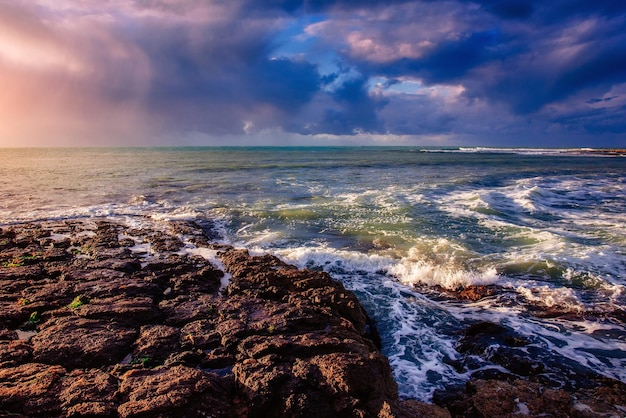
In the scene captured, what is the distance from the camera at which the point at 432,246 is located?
1428cm

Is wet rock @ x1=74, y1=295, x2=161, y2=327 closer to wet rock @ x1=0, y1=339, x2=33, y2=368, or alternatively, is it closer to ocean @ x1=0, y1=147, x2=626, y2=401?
wet rock @ x1=0, y1=339, x2=33, y2=368

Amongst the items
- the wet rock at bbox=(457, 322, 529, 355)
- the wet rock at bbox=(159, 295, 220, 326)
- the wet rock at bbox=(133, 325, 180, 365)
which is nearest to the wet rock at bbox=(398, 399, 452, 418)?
the wet rock at bbox=(457, 322, 529, 355)

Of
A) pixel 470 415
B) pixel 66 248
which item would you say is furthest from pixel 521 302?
pixel 66 248

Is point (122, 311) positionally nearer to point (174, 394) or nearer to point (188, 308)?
point (188, 308)

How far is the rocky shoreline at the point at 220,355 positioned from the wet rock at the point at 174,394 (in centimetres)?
2

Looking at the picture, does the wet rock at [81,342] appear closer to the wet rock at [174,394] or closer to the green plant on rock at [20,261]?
the wet rock at [174,394]

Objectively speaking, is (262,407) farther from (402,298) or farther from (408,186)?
(408,186)

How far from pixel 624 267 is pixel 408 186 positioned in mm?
20431

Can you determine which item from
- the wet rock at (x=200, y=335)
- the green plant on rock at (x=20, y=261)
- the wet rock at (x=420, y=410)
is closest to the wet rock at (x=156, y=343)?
the wet rock at (x=200, y=335)

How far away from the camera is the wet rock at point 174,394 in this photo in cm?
435

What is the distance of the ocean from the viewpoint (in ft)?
26.1

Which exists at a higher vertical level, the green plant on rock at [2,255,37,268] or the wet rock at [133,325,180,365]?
the green plant on rock at [2,255,37,268]

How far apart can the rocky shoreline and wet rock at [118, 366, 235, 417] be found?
0.02 metres

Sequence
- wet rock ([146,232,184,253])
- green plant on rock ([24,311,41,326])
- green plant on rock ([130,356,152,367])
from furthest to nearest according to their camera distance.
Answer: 1. wet rock ([146,232,184,253])
2. green plant on rock ([24,311,41,326])
3. green plant on rock ([130,356,152,367])
